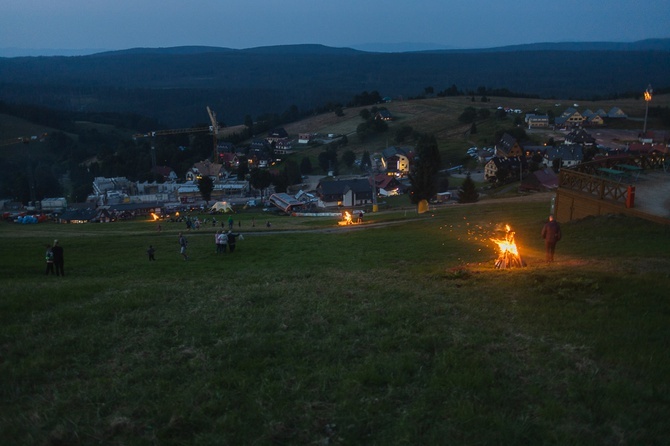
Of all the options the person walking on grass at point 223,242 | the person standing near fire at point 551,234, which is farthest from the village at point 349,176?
the person standing near fire at point 551,234

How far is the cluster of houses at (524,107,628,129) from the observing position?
10781cm

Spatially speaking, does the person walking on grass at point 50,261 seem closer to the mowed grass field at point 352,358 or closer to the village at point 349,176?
the mowed grass field at point 352,358

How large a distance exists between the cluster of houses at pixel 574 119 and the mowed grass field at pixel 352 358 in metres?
103

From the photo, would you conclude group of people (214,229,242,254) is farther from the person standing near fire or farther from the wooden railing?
the wooden railing

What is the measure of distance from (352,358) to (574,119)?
11693cm

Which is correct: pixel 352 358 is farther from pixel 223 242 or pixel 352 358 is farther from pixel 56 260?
pixel 223 242

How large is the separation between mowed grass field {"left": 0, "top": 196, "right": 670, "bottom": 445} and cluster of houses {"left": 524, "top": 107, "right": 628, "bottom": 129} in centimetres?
10320

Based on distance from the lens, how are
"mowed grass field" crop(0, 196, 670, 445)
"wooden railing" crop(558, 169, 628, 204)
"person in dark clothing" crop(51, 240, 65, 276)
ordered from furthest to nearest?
1. "wooden railing" crop(558, 169, 628, 204)
2. "person in dark clothing" crop(51, 240, 65, 276)
3. "mowed grass field" crop(0, 196, 670, 445)

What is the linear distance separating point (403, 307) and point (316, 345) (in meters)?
2.36

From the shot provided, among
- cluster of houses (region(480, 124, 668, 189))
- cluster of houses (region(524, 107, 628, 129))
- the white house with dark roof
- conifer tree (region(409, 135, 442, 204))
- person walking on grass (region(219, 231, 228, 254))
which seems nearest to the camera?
person walking on grass (region(219, 231, 228, 254))

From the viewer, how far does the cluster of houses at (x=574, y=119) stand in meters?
108

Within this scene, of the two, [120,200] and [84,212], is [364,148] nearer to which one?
[120,200]

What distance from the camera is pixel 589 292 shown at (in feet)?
31.7

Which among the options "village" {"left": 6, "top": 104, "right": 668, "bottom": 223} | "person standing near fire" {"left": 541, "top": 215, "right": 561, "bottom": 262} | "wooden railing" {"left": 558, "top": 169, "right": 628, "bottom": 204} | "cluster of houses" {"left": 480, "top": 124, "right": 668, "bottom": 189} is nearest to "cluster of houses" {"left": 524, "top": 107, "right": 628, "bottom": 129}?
"village" {"left": 6, "top": 104, "right": 668, "bottom": 223}
